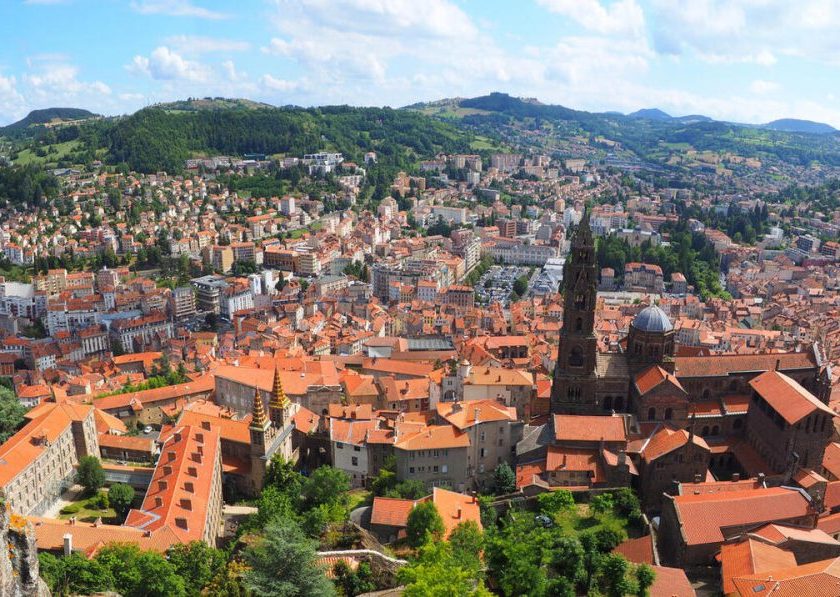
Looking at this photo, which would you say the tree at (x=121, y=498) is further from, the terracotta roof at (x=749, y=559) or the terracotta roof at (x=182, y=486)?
the terracotta roof at (x=749, y=559)

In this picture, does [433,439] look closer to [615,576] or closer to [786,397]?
[615,576]

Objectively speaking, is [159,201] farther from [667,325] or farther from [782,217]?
[782,217]

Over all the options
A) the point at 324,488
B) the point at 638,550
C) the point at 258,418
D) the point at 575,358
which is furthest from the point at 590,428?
the point at 258,418

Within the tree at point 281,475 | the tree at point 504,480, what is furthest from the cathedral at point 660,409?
the tree at point 281,475

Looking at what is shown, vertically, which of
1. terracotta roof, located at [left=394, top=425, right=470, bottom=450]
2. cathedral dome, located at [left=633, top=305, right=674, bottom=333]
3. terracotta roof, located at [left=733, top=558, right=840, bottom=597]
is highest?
cathedral dome, located at [left=633, top=305, right=674, bottom=333]

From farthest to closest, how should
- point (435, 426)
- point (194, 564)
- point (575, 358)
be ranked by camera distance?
1. point (575, 358)
2. point (435, 426)
3. point (194, 564)

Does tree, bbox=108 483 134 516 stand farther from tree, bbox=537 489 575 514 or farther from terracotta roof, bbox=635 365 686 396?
terracotta roof, bbox=635 365 686 396

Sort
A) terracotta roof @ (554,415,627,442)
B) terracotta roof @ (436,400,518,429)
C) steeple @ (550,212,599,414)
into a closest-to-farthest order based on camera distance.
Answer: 1. terracotta roof @ (554,415,627,442)
2. terracotta roof @ (436,400,518,429)
3. steeple @ (550,212,599,414)

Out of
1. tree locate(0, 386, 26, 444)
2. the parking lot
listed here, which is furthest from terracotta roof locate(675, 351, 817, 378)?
the parking lot
